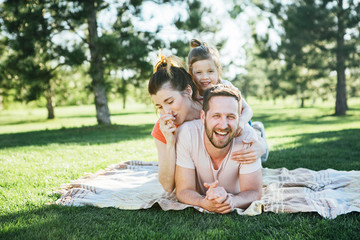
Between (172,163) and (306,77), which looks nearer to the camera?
(172,163)

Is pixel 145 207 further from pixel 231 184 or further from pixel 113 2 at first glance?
pixel 113 2

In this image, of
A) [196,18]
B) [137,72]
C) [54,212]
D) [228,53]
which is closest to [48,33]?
[137,72]

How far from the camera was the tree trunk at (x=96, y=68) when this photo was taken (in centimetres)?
1082

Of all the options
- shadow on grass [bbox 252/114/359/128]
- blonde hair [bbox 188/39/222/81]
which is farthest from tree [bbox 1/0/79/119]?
shadow on grass [bbox 252/114/359/128]

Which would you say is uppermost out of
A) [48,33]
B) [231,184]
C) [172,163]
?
[48,33]

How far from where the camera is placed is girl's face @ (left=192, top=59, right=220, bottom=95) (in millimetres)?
3900

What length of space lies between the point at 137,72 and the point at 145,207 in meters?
9.62

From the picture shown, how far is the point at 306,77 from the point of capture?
21188 millimetres

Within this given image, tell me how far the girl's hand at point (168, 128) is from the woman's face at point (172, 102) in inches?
7.6

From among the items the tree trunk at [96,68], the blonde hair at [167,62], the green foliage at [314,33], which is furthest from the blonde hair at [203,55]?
the green foliage at [314,33]

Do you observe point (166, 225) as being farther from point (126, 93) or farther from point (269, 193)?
point (126, 93)

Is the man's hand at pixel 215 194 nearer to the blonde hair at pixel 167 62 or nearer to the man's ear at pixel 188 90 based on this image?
the man's ear at pixel 188 90

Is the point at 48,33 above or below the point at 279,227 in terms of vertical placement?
above

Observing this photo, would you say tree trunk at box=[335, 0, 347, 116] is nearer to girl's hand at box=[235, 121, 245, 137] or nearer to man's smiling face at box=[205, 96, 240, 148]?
girl's hand at box=[235, 121, 245, 137]
